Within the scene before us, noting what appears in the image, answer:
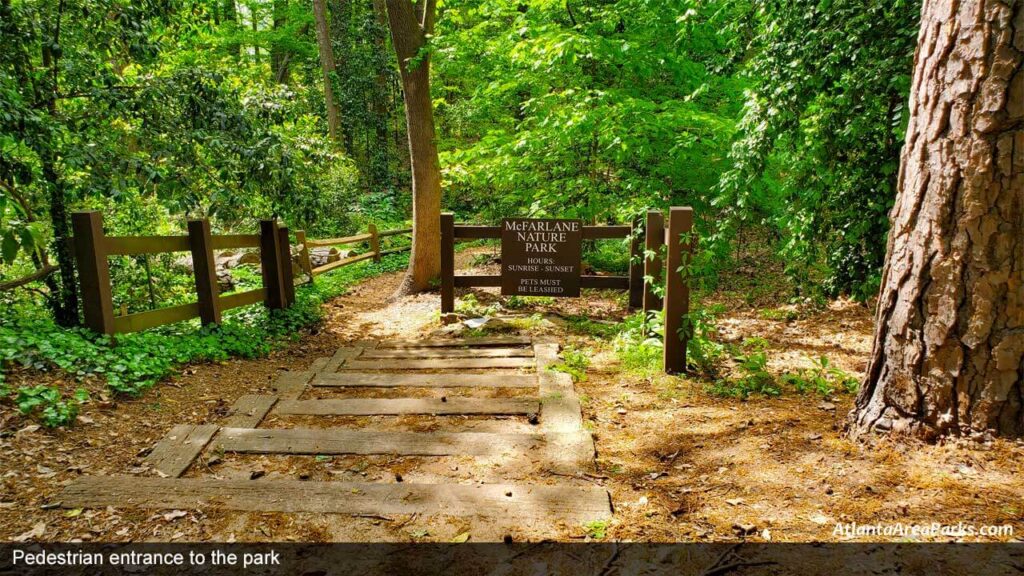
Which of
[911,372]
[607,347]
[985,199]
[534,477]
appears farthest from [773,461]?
[607,347]

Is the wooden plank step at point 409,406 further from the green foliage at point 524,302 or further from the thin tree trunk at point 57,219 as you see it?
the green foliage at point 524,302

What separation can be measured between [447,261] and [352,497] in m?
4.81

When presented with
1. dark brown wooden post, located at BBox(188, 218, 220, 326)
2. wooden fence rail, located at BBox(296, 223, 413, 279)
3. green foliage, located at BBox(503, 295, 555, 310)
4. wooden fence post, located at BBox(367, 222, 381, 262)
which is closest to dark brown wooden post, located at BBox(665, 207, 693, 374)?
green foliage, located at BBox(503, 295, 555, 310)

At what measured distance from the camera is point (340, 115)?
2314cm

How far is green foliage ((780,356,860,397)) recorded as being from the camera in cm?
404

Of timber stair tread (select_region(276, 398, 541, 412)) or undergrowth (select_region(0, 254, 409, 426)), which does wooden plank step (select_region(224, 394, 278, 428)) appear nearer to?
timber stair tread (select_region(276, 398, 541, 412))

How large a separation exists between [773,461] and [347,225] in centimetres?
1640

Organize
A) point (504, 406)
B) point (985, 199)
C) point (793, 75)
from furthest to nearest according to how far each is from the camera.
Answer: point (793, 75) < point (504, 406) < point (985, 199)

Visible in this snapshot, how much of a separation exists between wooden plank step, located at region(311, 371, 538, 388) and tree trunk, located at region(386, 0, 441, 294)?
196 inches

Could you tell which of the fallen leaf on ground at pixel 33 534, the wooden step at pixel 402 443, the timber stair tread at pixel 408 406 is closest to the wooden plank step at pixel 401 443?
the wooden step at pixel 402 443

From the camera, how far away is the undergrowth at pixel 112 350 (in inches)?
149

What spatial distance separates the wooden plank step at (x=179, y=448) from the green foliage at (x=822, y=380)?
404 cm

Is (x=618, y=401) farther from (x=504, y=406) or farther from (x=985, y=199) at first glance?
(x=985, y=199)
